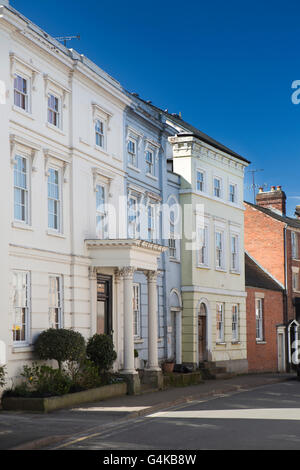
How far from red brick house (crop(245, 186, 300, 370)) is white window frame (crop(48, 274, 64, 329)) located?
24581mm

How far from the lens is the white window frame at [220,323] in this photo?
120 ft

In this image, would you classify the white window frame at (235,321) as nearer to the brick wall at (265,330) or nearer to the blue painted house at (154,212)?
the brick wall at (265,330)

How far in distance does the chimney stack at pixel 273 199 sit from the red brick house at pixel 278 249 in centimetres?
262

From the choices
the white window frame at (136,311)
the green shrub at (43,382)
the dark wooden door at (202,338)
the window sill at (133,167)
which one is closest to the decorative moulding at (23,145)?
the green shrub at (43,382)

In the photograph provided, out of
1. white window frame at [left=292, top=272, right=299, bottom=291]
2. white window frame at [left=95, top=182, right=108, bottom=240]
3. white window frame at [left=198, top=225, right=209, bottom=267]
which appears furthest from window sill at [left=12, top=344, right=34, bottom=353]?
white window frame at [left=292, top=272, right=299, bottom=291]

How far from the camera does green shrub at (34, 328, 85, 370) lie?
21297mm

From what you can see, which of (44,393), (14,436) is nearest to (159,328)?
(44,393)

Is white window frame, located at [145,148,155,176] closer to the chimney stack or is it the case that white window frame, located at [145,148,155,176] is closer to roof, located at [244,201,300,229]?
roof, located at [244,201,300,229]

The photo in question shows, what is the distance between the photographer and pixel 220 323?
36.9 meters

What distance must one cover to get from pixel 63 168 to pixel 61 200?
108cm

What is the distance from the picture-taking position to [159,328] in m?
31.2

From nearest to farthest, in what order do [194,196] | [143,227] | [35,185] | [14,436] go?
[14,436], [35,185], [143,227], [194,196]

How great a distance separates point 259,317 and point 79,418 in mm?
25968
